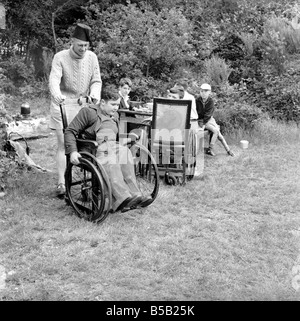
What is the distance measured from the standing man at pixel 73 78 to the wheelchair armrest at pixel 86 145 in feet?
1.21

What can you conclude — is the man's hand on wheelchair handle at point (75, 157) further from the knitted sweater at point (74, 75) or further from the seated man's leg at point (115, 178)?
the knitted sweater at point (74, 75)

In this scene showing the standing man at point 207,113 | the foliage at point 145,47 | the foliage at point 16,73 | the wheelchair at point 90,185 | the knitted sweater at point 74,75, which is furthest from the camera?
the foliage at point 16,73

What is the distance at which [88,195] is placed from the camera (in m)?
4.78

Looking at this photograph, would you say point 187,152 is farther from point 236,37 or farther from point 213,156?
point 236,37

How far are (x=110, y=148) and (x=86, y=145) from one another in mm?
228

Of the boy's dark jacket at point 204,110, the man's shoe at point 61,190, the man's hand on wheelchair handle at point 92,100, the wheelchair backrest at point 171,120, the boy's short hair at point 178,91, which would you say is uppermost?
the man's hand on wheelchair handle at point 92,100

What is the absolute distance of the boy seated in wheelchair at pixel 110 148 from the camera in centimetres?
451

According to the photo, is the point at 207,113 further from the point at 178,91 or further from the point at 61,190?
the point at 61,190

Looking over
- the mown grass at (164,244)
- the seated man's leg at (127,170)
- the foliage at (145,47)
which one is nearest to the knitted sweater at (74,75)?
the seated man's leg at (127,170)

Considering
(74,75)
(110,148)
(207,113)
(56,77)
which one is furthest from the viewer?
(207,113)

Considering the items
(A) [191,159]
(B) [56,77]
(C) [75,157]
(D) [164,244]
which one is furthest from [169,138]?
(D) [164,244]

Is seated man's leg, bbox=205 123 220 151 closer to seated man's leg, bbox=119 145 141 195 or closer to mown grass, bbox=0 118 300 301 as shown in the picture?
mown grass, bbox=0 118 300 301

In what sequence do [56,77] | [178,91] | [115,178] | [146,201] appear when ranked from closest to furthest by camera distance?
[115,178] → [146,201] → [56,77] → [178,91]
